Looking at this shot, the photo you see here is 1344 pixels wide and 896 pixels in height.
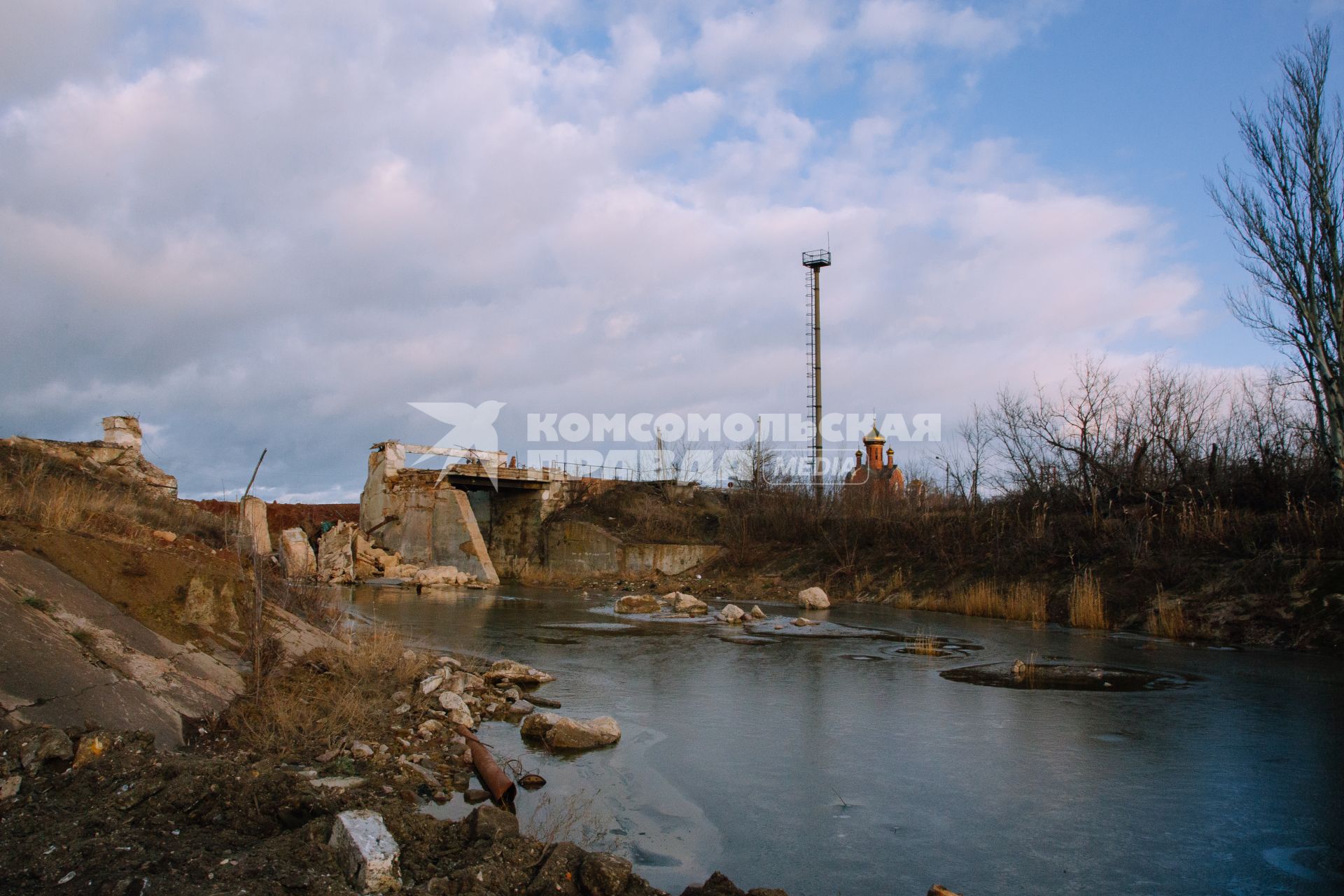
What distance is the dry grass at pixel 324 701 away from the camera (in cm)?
675

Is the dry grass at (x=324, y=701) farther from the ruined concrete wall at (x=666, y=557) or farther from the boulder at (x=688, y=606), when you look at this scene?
the ruined concrete wall at (x=666, y=557)

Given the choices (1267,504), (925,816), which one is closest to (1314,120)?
(1267,504)

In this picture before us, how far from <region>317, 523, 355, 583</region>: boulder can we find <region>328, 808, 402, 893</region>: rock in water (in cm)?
3039

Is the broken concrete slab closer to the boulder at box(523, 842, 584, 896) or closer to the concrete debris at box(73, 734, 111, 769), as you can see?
the concrete debris at box(73, 734, 111, 769)

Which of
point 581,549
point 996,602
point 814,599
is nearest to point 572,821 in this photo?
point 996,602

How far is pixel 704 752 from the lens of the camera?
799cm

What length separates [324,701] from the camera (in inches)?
302

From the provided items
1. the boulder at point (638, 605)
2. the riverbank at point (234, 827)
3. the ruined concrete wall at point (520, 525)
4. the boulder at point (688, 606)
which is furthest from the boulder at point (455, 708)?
the ruined concrete wall at point (520, 525)

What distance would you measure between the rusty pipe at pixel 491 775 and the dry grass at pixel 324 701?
848 mm

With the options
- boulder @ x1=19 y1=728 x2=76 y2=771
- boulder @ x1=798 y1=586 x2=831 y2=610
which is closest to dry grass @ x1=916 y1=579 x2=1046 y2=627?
boulder @ x1=798 y1=586 x2=831 y2=610

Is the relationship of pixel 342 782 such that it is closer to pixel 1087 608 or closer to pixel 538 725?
pixel 538 725

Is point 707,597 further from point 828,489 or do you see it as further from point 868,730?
point 868,730

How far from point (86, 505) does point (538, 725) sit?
7.08 m

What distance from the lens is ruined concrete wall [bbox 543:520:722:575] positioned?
36625 millimetres
